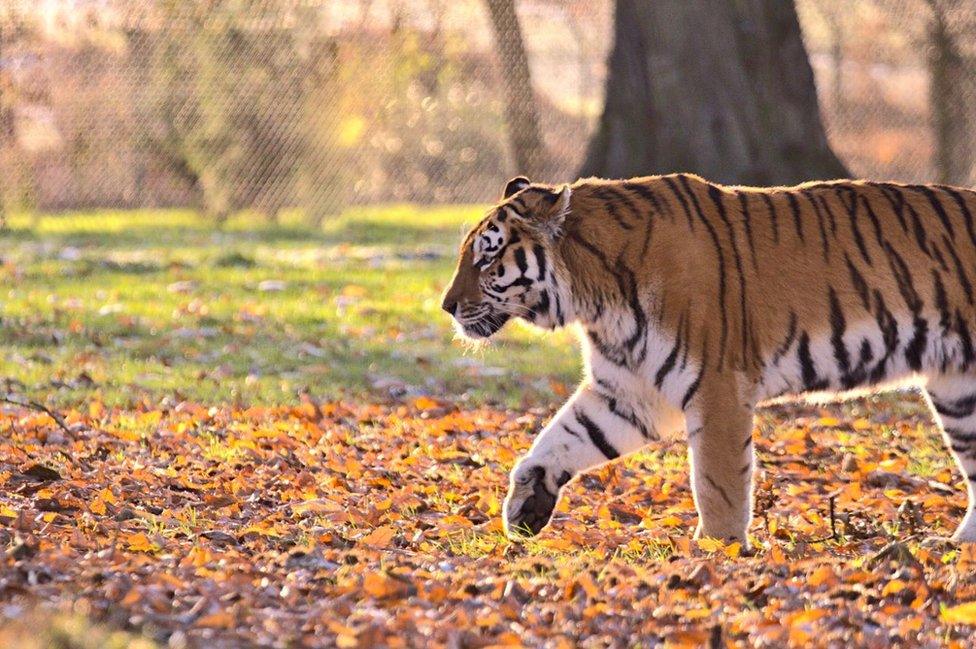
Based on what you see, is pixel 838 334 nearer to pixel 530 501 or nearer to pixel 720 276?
pixel 720 276

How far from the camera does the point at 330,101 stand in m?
17.2

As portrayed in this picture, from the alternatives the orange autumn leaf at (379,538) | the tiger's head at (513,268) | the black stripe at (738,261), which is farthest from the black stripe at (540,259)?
the orange autumn leaf at (379,538)

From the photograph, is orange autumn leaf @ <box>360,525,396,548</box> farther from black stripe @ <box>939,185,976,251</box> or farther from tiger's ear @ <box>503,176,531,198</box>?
black stripe @ <box>939,185,976,251</box>

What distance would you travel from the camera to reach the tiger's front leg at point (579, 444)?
5.62 meters

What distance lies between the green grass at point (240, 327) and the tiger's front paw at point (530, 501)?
186 cm

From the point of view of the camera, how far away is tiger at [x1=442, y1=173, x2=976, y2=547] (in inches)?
213

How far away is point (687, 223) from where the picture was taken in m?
5.58

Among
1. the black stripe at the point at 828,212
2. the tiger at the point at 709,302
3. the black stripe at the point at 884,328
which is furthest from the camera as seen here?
the black stripe at the point at 828,212

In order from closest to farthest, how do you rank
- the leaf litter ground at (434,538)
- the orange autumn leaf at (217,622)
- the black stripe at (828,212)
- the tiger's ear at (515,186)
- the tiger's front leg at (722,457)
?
the orange autumn leaf at (217,622) < the leaf litter ground at (434,538) < the tiger's front leg at (722,457) < the black stripe at (828,212) < the tiger's ear at (515,186)

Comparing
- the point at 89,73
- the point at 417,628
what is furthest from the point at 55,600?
the point at 89,73

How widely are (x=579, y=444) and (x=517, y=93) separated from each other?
12.1 metres

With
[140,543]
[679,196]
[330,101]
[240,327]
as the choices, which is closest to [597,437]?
[679,196]

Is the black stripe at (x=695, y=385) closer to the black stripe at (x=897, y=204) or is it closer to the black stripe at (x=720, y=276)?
the black stripe at (x=720, y=276)

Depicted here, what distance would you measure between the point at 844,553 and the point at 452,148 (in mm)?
13322
